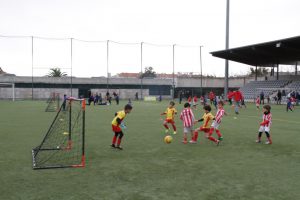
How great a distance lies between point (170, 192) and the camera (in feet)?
18.5

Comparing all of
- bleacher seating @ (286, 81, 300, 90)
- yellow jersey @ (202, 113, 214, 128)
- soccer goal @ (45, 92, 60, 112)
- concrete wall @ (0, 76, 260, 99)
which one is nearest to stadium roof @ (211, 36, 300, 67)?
bleacher seating @ (286, 81, 300, 90)

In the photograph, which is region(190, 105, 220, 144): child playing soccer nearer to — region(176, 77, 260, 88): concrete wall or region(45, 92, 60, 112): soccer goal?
region(45, 92, 60, 112): soccer goal

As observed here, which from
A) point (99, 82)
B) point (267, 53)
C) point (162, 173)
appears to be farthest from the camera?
point (99, 82)

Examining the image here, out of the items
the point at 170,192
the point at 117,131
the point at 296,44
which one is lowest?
the point at 170,192

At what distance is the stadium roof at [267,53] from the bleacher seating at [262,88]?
3.77 m

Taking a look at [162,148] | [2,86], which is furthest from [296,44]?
[2,86]

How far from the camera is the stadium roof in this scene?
3742cm

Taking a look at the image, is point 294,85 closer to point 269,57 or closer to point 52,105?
point 269,57

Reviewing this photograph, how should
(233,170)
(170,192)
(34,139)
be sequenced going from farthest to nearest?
1. (34,139)
2. (233,170)
3. (170,192)

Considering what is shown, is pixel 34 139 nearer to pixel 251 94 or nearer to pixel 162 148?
pixel 162 148

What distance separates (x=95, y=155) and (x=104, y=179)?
242 centimetres

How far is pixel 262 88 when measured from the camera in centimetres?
4616

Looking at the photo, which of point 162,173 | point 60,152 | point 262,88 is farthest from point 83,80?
point 162,173

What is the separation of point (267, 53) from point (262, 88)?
534 centimetres
